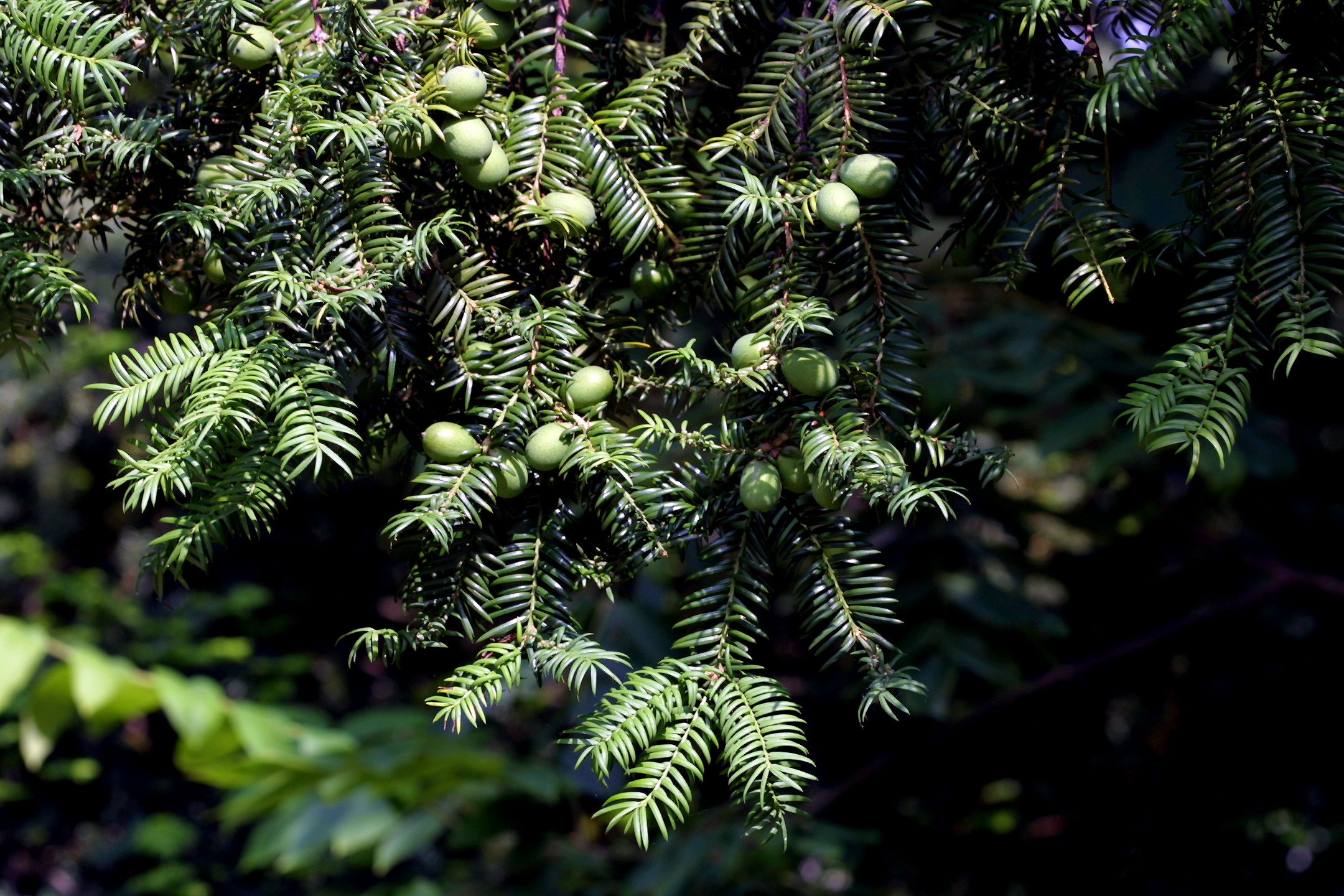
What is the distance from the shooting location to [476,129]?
444 mm

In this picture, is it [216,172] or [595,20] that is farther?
[595,20]

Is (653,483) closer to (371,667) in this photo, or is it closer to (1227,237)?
(1227,237)

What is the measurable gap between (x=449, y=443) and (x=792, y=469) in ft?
0.51

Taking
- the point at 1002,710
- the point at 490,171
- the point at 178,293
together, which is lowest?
the point at 1002,710

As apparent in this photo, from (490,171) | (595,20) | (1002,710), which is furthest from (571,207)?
(1002,710)

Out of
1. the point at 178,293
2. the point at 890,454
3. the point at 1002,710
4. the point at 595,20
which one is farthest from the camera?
the point at 1002,710

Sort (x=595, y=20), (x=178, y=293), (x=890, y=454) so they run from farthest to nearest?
1. (x=595, y=20)
2. (x=178, y=293)
3. (x=890, y=454)

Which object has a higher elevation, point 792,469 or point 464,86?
point 464,86

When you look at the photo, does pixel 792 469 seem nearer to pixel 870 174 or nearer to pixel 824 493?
pixel 824 493

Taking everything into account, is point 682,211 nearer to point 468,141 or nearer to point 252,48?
point 468,141

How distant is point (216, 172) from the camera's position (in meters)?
0.50

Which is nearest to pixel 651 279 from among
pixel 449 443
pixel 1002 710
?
pixel 449 443

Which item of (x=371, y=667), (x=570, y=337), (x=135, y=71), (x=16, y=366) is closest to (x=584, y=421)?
(x=570, y=337)

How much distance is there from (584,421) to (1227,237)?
0.33 metres
